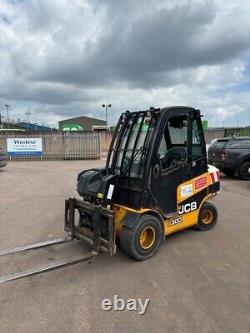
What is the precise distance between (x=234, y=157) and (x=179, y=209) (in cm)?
758

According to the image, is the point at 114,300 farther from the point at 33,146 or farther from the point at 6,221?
the point at 33,146

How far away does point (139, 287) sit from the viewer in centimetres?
363

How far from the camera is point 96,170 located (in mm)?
4934

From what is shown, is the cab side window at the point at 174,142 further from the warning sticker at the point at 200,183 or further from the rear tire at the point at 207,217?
the rear tire at the point at 207,217

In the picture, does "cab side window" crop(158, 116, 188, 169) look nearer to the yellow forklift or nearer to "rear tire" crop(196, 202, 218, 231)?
the yellow forklift

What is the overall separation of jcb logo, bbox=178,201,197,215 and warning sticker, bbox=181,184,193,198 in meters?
0.18

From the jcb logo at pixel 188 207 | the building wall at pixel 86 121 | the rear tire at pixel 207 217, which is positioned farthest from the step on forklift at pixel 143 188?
the building wall at pixel 86 121

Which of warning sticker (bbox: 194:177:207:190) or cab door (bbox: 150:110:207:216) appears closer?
cab door (bbox: 150:110:207:216)

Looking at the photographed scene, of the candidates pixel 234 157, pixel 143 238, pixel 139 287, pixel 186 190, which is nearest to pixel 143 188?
pixel 143 238

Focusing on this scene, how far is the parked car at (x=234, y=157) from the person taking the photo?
37.9 ft

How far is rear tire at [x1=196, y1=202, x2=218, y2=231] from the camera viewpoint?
5.52 meters

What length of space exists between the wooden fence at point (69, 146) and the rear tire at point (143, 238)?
58.7 feet

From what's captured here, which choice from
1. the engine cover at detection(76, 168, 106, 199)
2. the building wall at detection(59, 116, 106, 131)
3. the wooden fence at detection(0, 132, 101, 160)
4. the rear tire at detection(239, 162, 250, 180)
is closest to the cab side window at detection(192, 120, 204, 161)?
the engine cover at detection(76, 168, 106, 199)

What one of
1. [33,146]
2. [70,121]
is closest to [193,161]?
[33,146]
